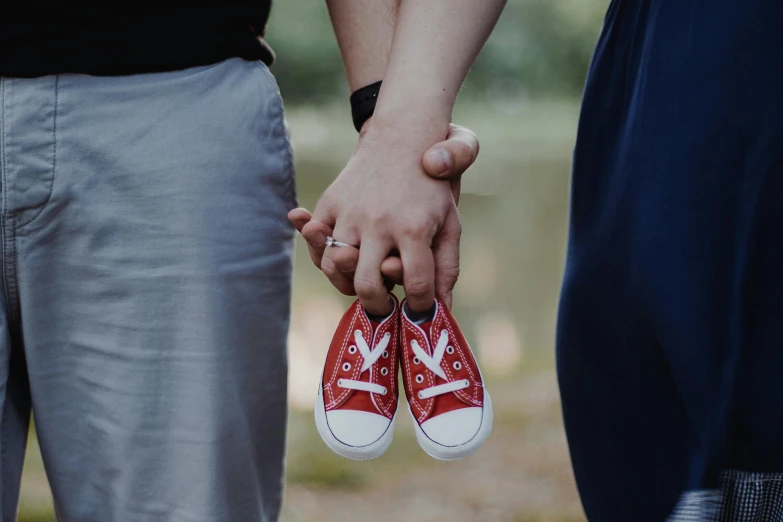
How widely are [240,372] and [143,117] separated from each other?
1.28 feet

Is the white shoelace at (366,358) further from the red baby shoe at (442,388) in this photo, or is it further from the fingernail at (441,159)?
the fingernail at (441,159)

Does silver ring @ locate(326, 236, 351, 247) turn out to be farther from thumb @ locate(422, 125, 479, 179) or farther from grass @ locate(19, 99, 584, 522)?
grass @ locate(19, 99, 584, 522)

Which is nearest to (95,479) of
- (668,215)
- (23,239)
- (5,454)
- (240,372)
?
(5,454)

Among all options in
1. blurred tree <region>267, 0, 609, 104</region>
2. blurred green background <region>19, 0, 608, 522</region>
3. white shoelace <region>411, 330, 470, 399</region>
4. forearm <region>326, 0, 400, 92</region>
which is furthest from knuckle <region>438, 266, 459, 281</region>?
blurred tree <region>267, 0, 609, 104</region>

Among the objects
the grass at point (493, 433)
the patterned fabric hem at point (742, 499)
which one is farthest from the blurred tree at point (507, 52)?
the patterned fabric hem at point (742, 499)

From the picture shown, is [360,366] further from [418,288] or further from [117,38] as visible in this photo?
[117,38]

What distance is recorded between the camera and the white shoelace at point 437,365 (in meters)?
1.38

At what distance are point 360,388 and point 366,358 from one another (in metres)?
0.05

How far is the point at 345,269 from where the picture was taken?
1.29 meters

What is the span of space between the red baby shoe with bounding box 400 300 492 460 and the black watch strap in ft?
1.06

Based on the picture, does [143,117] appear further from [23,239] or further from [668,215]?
[668,215]

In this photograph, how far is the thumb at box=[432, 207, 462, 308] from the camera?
1322 millimetres

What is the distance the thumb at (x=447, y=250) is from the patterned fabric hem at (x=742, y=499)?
0.47 metres

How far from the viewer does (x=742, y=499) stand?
3.43 feet
